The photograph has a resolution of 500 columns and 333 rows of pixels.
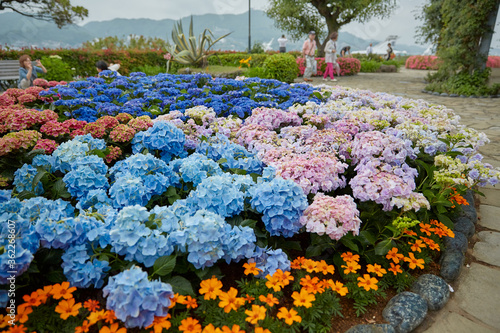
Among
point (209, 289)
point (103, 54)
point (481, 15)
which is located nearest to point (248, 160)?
point (209, 289)

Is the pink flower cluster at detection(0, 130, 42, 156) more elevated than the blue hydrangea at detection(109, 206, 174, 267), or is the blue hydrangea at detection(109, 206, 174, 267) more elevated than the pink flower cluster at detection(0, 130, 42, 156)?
the pink flower cluster at detection(0, 130, 42, 156)

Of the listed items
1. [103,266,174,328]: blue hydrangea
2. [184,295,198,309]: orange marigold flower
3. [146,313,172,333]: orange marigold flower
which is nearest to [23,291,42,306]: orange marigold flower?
[103,266,174,328]: blue hydrangea

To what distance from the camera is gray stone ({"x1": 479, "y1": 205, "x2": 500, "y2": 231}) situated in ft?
8.82

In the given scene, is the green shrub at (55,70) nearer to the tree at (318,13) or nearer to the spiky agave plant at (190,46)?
the spiky agave plant at (190,46)

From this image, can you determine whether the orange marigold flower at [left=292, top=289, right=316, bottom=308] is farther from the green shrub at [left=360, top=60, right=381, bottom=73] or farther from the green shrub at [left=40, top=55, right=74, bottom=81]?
the green shrub at [left=360, top=60, right=381, bottom=73]

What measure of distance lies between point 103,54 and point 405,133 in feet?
41.7

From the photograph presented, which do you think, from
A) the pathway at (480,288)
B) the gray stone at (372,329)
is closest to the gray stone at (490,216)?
the pathway at (480,288)

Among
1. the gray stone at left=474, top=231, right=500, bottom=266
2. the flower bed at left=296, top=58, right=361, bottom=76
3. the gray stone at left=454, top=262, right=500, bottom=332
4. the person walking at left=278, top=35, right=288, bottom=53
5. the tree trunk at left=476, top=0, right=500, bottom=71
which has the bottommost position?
the gray stone at left=454, top=262, right=500, bottom=332

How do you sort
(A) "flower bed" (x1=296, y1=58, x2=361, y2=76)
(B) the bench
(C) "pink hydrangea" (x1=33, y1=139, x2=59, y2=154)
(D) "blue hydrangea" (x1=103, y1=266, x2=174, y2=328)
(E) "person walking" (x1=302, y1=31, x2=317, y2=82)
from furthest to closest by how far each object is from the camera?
(A) "flower bed" (x1=296, y1=58, x2=361, y2=76)
(E) "person walking" (x1=302, y1=31, x2=317, y2=82)
(B) the bench
(C) "pink hydrangea" (x1=33, y1=139, x2=59, y2=154)
(D) "blue hydrangea" (x1=103, y1=266, x2=174, y2=328)

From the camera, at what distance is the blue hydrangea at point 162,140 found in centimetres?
250

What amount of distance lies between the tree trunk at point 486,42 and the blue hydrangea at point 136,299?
1139 centimetres

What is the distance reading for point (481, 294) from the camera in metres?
1.91

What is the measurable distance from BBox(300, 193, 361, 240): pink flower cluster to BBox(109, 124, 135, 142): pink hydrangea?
1704 mm

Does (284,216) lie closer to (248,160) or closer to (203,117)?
(248,160)
